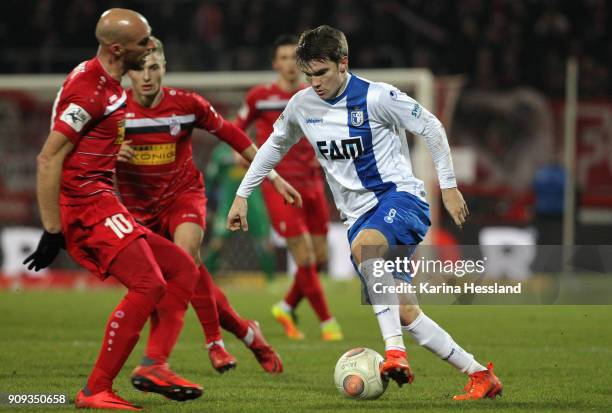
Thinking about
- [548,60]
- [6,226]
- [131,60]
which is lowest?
[6,226]

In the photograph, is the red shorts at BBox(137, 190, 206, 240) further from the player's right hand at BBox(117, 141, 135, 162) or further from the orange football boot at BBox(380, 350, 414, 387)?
the orange football boot at BBox(380, 350, 414, 387)

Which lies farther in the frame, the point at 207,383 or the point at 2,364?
the point at 2,364

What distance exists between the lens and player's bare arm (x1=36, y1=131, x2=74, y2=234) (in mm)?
5094

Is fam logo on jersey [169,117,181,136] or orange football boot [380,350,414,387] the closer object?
orange football boot [380,350,414,387]

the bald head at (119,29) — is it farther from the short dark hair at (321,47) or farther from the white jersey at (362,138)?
the white jersey at (362,138)

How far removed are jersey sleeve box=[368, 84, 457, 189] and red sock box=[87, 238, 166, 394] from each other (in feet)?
4.98

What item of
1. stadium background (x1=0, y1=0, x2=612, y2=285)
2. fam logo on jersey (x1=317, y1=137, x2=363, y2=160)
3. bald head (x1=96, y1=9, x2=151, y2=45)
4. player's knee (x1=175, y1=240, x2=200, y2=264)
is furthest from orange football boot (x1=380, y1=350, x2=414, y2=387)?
stadium background (x1=0, y1=0, x2=612, y2=285)

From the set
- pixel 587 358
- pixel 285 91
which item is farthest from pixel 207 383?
pixel 285 91

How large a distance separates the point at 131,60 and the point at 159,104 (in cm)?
175

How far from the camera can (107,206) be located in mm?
5387

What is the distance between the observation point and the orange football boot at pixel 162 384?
17.1ft

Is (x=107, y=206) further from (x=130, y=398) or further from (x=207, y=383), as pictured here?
(x=207, y=383)

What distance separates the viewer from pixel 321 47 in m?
5.80

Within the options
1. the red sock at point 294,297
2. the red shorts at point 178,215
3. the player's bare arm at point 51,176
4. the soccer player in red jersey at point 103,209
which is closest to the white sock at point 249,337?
the red shorts at point 178,215
